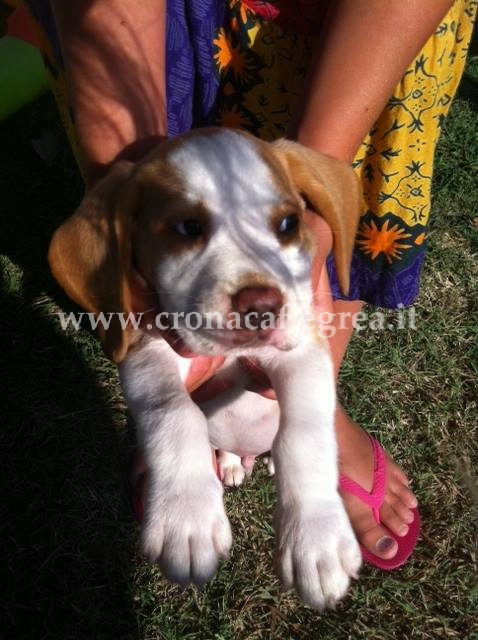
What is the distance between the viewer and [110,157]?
2.68 metres

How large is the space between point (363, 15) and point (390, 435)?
2.10m

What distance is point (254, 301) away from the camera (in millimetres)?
1899

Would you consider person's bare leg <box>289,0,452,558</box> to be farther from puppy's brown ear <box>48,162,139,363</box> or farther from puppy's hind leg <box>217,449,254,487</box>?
puppy's hind leg <box>217,449,254,487</box>

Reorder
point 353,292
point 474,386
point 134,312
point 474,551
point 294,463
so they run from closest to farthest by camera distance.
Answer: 1. point 294,463
2. point 134,312
3. point 474,551
4. point 353,292
5. point 474,386

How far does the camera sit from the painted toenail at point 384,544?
3.14 meters

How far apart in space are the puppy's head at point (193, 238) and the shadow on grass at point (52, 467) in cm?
132

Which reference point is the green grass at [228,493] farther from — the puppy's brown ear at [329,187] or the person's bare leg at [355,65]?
the puppy's brown ear at [329,187]

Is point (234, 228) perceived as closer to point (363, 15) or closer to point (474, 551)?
point (363, 15)

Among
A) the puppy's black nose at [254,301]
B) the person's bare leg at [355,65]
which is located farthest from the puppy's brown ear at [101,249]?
the person's bare leg at [355,65]

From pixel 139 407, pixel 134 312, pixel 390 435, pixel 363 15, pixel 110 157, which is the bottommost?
pixel 390 435

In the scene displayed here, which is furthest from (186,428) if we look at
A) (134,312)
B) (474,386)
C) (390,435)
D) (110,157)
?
(474,386)

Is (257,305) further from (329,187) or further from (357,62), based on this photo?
(357,62)

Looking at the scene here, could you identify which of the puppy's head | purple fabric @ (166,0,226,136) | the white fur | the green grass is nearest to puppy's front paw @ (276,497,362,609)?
the white fur

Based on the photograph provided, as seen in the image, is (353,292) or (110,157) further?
(353,292)
